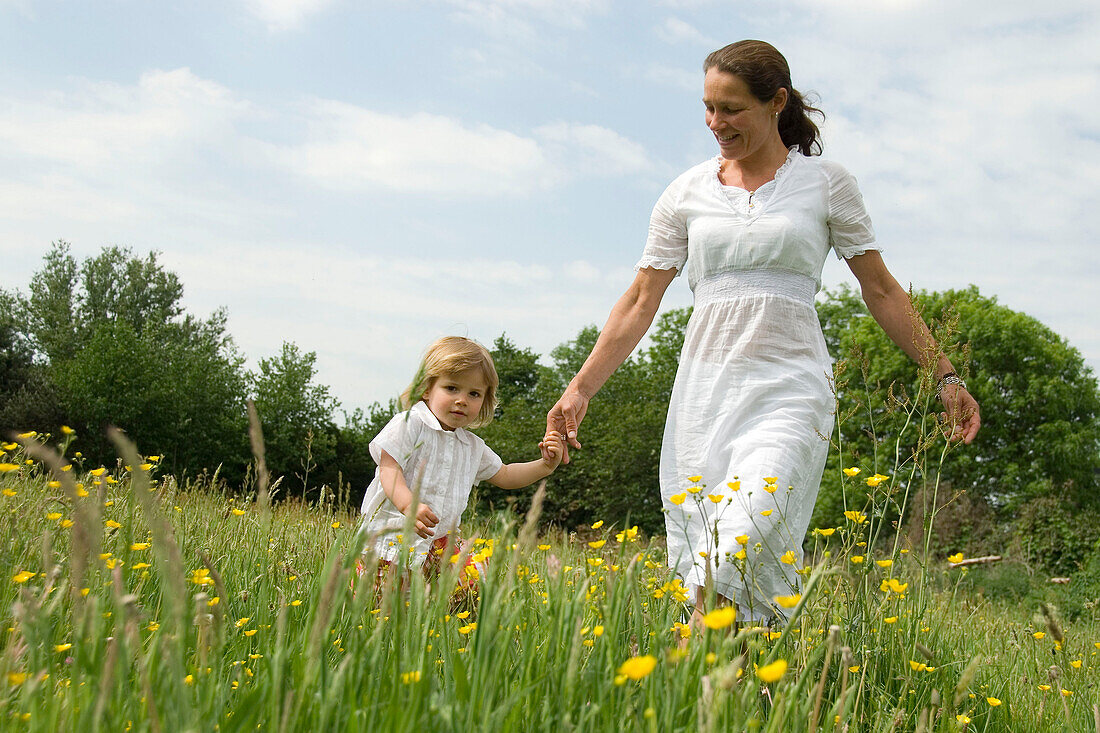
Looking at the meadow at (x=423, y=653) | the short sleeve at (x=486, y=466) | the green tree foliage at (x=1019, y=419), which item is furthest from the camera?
the green tree foliage at (x=1019, y=419)

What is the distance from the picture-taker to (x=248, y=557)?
2949 mm

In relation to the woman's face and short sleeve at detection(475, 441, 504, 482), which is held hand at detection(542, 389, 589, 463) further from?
the woman's face

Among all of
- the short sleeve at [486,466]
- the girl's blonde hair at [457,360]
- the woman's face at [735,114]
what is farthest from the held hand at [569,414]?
the woman's face at [735,114]

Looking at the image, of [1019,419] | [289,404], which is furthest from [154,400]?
[1019,419]

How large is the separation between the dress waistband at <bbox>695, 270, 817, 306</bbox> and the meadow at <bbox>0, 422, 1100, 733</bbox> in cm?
111

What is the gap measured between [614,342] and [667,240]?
1.68ft

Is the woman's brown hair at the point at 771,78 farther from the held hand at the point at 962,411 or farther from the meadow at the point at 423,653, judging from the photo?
the meadow at the point at 423,653

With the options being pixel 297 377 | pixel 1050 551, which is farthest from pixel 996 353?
pixel 297 377

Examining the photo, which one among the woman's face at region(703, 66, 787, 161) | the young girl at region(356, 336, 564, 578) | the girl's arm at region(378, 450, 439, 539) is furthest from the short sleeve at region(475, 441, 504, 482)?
the woman's face at region(703, 66, 787, 161)

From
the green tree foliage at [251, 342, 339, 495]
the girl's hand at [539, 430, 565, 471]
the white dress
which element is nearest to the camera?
the white dress

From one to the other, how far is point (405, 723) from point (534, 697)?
0.42 m

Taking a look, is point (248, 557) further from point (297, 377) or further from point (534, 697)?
point (297, 377)

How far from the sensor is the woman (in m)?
3.49

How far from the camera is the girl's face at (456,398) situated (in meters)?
4.53
